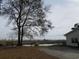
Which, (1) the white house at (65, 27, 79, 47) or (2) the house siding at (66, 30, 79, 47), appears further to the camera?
(2) the house siding at (66, 30, 79, 47)

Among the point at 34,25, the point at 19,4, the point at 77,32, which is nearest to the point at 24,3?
the point at 19,4

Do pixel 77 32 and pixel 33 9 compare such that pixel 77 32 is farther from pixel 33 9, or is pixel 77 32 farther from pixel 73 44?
pixel 33 9

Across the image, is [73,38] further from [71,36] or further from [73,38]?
[71,36]

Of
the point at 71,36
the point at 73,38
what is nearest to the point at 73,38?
the point at 73,38

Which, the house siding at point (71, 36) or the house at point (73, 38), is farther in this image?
the house siding at point (71, 36)

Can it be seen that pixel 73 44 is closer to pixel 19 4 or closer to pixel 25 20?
pixel 25 20

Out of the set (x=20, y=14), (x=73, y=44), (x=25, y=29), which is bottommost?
(x=73, y=44)

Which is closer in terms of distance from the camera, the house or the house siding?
the house

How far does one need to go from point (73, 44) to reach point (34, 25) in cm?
1042

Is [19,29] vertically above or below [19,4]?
below

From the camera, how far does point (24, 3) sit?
157ft

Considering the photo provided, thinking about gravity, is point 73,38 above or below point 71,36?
below

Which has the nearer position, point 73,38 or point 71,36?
point 73,38

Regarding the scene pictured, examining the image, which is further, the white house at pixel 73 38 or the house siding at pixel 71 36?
the house siding at pixel 71 36
